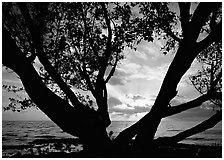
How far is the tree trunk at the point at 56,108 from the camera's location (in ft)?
25.7

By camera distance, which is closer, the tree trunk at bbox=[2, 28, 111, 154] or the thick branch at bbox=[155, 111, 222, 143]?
the tree trunk at bbox=[2, 28, 111, 154]

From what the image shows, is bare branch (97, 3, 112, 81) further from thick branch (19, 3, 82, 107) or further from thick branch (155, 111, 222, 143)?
thick branch (155, 111, 222, 143)

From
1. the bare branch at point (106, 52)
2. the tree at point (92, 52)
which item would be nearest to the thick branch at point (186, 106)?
the tree at point (92, 52)

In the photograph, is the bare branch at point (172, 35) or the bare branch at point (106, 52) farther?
the bare branch at point (106, 52)

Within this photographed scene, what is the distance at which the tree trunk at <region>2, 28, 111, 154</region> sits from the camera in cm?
782

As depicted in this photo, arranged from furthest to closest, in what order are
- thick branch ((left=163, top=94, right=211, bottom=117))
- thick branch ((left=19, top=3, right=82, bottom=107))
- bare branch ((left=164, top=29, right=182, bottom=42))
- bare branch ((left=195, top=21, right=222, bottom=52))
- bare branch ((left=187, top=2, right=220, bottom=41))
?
bare branch ((left=164, top=29, right=182, bottom=42)), thick branch ((left=19, top=3, right=82, bottom=107)), thick branch ((left=163, top=94, right=211, bottom=117)), bare branch ((left=195, top=21, right=222, bottom=52)), bare branch ((left=187, top=2, right=220, bottom=41))

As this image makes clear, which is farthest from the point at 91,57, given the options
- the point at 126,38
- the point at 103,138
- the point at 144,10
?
the point at 103,138

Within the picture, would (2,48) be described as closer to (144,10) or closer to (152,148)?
(152,148)

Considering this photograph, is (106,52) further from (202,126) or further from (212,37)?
(202,126)

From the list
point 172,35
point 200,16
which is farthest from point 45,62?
point 172,35

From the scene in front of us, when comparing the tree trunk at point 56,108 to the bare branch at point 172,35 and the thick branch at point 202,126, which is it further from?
the bare branch at point 172,35

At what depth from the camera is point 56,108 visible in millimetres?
8273

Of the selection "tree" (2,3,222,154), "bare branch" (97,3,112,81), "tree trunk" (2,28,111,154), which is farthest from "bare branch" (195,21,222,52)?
"bare branch" (97,3,112,81)

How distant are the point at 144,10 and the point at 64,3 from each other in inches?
175
